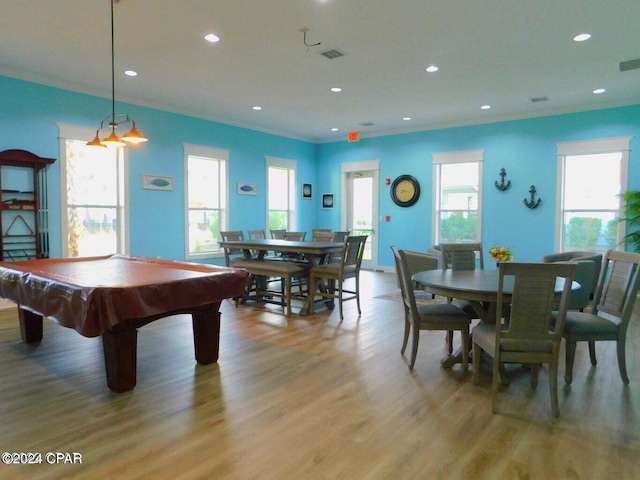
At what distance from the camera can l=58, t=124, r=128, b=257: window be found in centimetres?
578

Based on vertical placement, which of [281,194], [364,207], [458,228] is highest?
[281,194]

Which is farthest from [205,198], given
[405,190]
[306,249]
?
[405,190]

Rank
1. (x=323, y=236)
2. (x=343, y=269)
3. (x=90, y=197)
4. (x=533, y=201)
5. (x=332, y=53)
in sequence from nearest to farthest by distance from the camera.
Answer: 1. (x=332, y=53)
2. (x=343, y=269)
3. (x=90, y=197)
4. (x=323, y=236)
5. (x=533, y=201)

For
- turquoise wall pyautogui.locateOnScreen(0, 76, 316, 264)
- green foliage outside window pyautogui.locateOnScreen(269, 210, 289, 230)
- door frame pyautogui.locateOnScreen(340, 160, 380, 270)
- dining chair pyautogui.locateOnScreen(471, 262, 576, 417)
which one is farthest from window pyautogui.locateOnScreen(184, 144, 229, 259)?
dining chair pyautogui.locateOnScreen(471, 262, 576, 417)

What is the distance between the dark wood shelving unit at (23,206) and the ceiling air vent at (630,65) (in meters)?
7.01

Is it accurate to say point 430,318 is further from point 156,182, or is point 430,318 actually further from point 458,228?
point 458,228

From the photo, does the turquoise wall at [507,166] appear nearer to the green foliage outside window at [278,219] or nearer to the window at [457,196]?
the window at [457,196]

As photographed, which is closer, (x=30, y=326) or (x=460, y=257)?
(x=30, y=326)

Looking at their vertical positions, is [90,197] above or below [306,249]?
above

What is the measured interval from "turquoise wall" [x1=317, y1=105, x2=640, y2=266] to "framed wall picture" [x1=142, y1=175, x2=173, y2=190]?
4.24m

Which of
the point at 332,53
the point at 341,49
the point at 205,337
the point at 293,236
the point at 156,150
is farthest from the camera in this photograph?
the point at 293,236

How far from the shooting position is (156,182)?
6742 mm

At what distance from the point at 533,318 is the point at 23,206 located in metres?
5.72

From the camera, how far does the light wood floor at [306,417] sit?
1.97 meters
